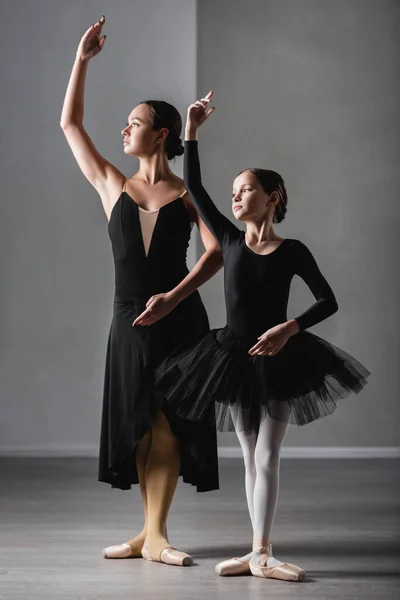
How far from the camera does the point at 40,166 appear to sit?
4.96m

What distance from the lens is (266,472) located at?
2.47 meters

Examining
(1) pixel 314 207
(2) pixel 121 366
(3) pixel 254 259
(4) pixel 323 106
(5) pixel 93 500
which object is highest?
(4) pixel 323 106

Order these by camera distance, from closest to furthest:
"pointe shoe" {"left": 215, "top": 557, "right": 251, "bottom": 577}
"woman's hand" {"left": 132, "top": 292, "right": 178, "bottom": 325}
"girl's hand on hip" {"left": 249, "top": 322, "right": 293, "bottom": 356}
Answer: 1. "girl's hand on hip" {"left": 249, "top": 322, "right": 293, "bottom": 356}
2. "pointe shoe" {"left": 215, "top": 557, "right": 251, "bottom": 577}
3. "woman's hand" {"left": 132, "top": 292, "right": 178, "bottom": 325}

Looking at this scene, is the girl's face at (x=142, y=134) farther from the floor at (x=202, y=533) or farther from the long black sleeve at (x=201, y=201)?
the floor at (x=202, y=533)

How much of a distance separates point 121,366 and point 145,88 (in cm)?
258

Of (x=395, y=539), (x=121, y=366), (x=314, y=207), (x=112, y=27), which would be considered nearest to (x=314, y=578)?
(x=395, y=539)

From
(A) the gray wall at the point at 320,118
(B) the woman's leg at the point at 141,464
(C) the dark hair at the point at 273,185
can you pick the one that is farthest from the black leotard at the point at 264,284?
(A) the gray wall at the point at 320,118

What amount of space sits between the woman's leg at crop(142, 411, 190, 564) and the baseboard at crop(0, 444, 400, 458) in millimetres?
2167

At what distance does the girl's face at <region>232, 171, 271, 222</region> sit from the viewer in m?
2.56

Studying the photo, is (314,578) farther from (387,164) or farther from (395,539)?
(387,164)

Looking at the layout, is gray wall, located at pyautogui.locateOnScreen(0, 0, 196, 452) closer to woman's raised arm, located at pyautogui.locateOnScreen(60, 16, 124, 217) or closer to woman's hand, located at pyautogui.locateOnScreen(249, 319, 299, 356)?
woman's raised arm, located at pyautogui.locateOnScreen(60, 16, 124, 217)

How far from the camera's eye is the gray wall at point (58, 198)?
494cm

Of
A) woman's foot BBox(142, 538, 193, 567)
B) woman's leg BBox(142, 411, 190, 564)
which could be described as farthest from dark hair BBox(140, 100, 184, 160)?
woman's foot BBox(142, 538, 193, 567)

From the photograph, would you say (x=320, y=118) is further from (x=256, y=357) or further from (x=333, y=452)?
(x=256, y=357)
